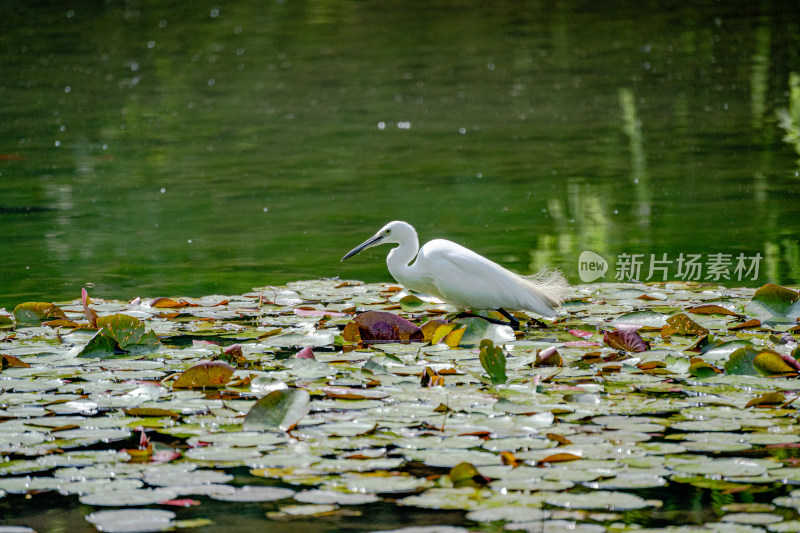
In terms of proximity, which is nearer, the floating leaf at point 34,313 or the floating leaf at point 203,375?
the floating leaf at point 203,375

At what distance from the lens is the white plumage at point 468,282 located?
4.03 meters

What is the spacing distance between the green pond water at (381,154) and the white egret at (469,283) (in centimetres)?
103

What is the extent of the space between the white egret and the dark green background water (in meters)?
0.97

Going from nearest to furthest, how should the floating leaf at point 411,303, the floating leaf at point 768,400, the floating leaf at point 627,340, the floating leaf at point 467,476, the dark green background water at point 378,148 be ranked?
the floating leaf at point 467,476 → the floating leaf at point 768,400 → the floating leaf at point 627,340 → the floating leaf at point 411,303 → the dark green background water at point 378,148

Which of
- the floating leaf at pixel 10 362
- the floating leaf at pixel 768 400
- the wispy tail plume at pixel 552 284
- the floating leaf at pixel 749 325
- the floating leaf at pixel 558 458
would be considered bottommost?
the floating leaf at pixel 558 458

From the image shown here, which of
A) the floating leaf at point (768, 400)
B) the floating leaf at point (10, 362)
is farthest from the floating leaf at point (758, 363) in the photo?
the floating leaf at point (10, 362)

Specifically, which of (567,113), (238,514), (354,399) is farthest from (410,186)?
(238,514)

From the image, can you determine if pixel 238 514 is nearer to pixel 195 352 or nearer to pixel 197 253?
pixel 195 352

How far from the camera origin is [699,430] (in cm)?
270

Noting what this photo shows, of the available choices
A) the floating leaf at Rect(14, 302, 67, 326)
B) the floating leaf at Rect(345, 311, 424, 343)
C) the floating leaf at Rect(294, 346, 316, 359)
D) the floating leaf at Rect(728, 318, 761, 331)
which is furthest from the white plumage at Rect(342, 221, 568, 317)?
the floating leaf at Rect(14, 302, 67, 326)

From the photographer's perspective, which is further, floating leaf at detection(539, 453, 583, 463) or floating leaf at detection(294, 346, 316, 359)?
floating leaf at detection(294, 346, 316, 359)

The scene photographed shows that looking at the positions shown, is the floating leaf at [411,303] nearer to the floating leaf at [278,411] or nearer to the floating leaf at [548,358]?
the floating leaf at [548,358]

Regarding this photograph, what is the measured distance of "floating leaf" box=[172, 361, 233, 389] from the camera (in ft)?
10.2

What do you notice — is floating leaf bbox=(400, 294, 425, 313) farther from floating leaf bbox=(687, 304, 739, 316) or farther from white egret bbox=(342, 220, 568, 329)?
floating leaf bbox=(687, 304, 739, 316)
